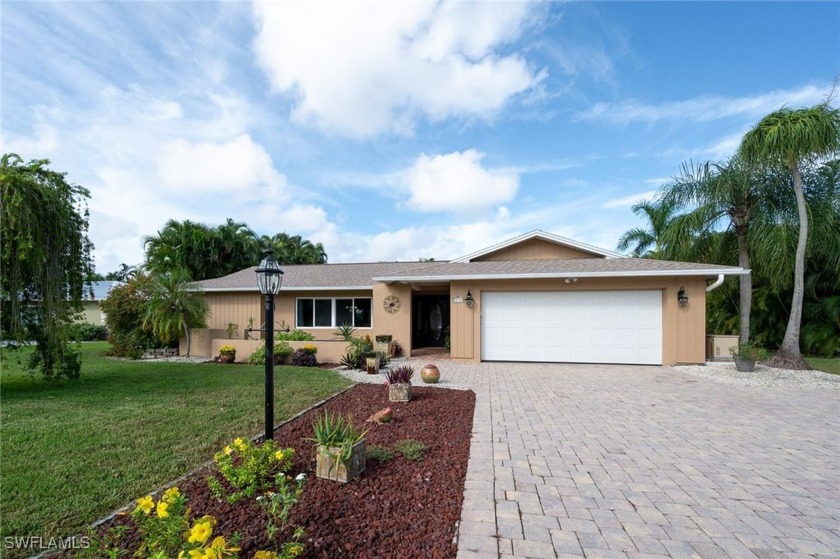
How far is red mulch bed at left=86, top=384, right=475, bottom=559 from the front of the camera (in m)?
2.76

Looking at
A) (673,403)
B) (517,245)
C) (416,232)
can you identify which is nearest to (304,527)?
(673,403)

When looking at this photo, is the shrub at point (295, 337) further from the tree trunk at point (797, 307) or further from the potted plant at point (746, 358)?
the tree trunk at point (797, 307)

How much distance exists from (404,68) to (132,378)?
1061cm

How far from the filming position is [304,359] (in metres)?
12.3

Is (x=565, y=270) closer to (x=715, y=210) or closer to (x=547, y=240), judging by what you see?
(x=547, y=240)

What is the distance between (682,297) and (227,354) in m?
14.2

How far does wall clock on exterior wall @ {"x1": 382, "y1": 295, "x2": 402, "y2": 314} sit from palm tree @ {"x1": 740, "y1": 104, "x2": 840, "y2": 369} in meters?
11.3

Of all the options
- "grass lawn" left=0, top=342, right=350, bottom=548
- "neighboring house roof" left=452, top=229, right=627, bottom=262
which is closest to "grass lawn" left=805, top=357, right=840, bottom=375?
"neighboring house roof" left=452, top=229, right=627, bottom=262

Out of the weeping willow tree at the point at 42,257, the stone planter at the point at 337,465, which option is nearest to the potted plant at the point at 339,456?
the stone planter at the point at 337,465

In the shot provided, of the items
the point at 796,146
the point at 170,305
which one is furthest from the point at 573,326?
the point at 170,305

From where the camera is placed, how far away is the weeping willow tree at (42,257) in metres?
7.15

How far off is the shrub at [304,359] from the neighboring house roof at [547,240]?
621cm

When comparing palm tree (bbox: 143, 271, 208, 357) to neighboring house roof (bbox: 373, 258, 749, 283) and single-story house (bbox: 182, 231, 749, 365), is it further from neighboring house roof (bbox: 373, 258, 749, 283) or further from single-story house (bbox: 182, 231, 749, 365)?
neighboring house roof (bbox: 373, 258, 749, 283)

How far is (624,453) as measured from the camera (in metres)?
4.65
